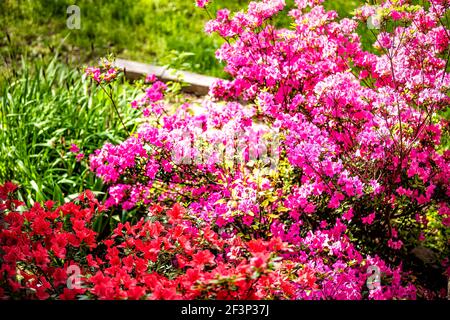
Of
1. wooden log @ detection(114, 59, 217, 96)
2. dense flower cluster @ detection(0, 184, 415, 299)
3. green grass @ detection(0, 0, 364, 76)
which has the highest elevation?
green grass @ detection(0, 0, 364, 76)

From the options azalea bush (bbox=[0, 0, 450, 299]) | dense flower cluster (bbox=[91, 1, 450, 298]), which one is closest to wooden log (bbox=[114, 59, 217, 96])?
azalea bush (bbox=[0, 0, 450, 299])

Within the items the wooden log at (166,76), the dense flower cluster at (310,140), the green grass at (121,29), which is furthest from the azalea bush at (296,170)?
the green grass at (121,29)

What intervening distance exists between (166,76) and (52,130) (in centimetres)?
165

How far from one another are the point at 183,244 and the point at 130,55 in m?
3.86

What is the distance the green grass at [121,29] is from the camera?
5.75 metres

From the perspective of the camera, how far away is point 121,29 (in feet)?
20.0

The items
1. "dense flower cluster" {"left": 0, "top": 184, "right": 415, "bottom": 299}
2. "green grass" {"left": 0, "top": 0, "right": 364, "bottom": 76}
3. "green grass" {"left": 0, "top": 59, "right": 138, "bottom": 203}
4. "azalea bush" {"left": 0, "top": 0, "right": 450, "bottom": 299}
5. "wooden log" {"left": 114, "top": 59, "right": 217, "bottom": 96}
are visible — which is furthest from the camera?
"green grass" {"left": 0, "top": 0, "right": 364, "bottom": 76}

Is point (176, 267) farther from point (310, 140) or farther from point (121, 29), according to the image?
point (121, 29)

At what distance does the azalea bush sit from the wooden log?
1.97 meters

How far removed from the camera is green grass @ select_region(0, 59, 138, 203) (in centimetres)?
366

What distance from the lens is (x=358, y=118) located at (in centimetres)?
296

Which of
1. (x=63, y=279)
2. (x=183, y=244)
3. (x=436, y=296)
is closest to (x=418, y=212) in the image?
(x=436, y=296)

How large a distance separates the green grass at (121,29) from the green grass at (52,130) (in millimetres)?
1254

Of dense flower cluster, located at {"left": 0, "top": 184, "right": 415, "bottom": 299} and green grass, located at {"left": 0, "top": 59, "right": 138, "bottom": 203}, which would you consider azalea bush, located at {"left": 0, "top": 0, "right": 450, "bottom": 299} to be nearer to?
dense flower cluster, located at {"left": 0, "top": 184, "right": 415, "bottom": 299}
